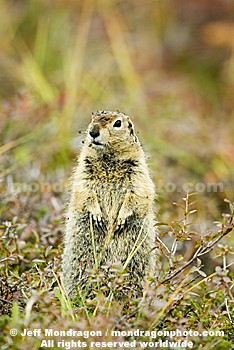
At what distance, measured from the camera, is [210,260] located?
5297 mm

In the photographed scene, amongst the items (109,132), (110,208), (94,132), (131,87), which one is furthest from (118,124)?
(131,87)

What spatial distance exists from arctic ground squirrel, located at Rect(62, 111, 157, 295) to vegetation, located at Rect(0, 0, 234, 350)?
13 cm

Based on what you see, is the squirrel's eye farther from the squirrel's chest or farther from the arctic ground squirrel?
the squirrel's chest

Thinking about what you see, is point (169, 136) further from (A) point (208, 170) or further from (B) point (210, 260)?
(B) point (210, 260)

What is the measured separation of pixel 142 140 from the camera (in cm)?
693

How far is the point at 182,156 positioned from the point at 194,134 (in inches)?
23.9

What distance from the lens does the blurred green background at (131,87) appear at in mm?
6312

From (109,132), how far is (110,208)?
0.46 m

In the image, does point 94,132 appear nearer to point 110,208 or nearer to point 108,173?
point 108,173

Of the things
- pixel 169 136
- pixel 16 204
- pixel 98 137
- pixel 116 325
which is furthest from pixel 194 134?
pixel 116 325

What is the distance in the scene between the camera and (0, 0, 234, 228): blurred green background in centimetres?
631

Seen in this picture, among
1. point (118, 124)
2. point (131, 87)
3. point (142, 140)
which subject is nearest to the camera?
point (118, 124)

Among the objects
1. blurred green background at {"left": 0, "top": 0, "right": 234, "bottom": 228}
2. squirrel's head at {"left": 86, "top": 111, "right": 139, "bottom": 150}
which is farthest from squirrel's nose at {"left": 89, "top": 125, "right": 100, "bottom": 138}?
blurred green background at {"left": 0, "top": 0, "right": 234, "bottom": 228}

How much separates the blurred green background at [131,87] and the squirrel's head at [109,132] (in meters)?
1.05
